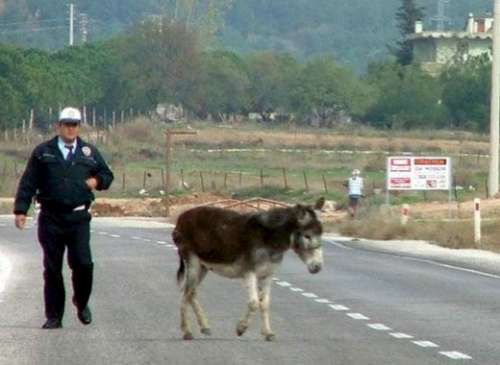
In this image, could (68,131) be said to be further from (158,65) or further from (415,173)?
(158,65)

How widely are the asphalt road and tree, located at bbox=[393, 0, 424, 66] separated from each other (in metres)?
151

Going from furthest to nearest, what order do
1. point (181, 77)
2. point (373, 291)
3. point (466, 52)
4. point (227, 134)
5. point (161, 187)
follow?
point (466, 52) < point (181, 77) < point (227, 134) < point (161, 187) < point (373, 291)

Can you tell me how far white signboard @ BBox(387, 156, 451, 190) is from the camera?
52844 mm

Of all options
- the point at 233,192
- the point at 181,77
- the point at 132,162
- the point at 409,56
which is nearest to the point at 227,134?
the point at 132,162

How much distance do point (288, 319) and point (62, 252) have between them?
289cm

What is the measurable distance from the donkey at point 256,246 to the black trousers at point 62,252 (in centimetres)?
112

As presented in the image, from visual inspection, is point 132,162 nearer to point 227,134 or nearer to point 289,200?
point 227,134

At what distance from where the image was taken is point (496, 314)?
70.9 feet

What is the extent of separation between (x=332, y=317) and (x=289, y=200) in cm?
5159

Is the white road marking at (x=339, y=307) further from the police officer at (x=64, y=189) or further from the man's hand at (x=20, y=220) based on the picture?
the man's hand at (x=20, y=220)

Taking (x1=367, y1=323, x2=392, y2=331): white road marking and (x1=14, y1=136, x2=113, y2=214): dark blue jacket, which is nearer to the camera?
(x1=14, y1=136, x2=113, y2=214): dark blue jacket

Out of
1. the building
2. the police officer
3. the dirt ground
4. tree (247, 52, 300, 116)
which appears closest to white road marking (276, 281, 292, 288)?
the police officer

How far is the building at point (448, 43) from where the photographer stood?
171250 millimetres

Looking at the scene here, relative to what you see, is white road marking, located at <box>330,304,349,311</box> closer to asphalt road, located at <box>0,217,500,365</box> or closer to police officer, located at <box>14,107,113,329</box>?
asphalt road, located at <box>0,217,500,365</box>
